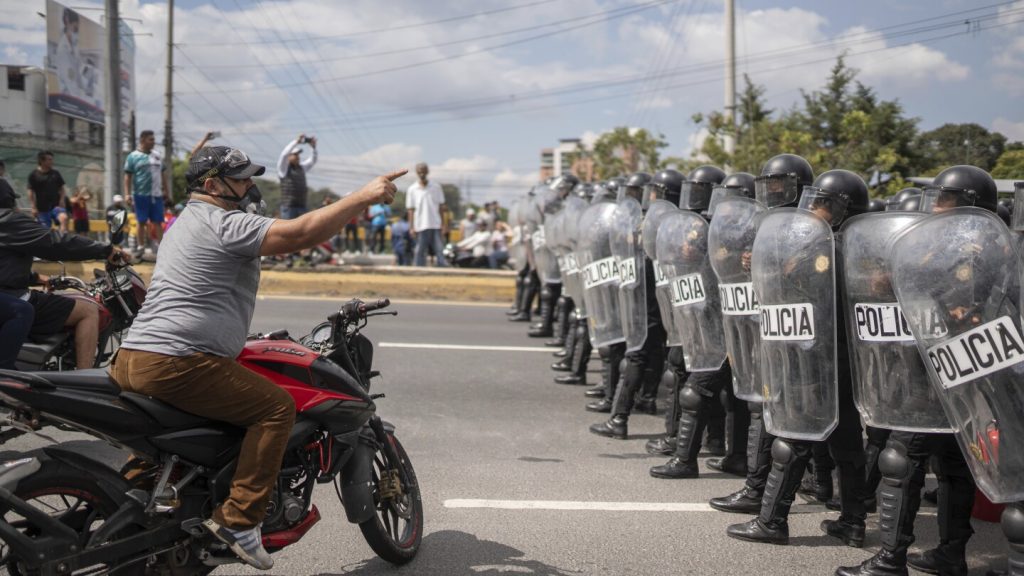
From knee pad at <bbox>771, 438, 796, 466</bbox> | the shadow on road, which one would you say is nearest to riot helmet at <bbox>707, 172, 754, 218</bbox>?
knee pad at <bbox>771, 438, 796, 466</bbox>

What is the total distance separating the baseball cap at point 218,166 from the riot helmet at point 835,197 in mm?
2631

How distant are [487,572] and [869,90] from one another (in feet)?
49.2

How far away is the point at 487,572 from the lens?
4262 millimetres

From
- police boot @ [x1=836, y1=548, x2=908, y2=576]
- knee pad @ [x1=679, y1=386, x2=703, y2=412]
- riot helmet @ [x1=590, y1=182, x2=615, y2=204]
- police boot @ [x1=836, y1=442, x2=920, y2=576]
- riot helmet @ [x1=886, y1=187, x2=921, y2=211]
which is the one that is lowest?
police boot @ [x1=836, y1=548, x2=908, y2=576]

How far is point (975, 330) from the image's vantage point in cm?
360

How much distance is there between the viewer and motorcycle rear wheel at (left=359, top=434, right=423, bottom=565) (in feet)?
13.6

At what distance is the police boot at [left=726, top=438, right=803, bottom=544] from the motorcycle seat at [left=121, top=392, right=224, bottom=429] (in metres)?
2.75

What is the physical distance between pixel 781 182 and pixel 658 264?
1.22 metres

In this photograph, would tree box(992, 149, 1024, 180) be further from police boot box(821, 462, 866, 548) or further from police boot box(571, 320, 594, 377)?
police boot box(571, 320, 594, 377)

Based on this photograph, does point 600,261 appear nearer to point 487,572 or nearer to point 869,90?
point 487,572

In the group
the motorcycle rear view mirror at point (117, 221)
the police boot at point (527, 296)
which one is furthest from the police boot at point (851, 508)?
the police boot at point (527, 296)

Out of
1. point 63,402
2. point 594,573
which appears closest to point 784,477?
point 594,573

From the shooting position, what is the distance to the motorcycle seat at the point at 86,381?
11.0 feet

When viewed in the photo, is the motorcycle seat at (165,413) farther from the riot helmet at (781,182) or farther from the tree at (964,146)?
the tree at (964,146)
